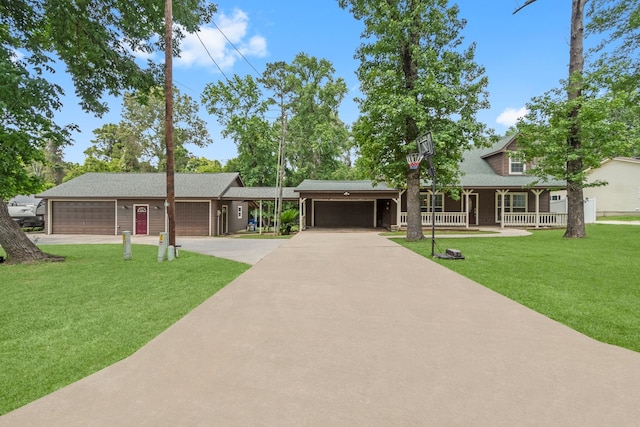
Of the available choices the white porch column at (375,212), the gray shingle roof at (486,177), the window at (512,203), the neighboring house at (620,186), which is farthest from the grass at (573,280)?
the neighboring house at (620,186)

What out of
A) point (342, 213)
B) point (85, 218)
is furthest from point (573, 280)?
point (85, 218)

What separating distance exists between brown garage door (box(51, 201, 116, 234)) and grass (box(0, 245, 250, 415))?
543 inches

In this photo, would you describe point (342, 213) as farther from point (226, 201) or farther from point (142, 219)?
point (142, 219)

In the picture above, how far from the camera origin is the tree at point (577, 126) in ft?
43.4

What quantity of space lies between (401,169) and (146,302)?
12086 mm

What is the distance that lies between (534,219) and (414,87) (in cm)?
1369

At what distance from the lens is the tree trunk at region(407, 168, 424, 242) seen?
14.3 metres

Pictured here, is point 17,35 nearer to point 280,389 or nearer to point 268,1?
point 268,1

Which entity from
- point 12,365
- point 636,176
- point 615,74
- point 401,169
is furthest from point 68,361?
point 636,176

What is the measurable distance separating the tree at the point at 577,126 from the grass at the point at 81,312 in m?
13.8

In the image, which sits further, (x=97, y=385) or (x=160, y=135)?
(x=160, y=135)

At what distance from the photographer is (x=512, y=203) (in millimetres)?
22156

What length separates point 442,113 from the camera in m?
14.0

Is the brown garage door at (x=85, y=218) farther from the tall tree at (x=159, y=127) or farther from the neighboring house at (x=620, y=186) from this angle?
the neighboring house at (x=620, y=186)
